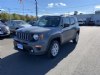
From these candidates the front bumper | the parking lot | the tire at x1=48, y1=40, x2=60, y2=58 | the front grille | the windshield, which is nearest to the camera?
the parking lot

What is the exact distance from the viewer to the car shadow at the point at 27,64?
588 centimetres

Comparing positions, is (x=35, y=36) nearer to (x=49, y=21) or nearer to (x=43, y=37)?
(x=43, y=37)

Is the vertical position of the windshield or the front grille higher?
the windshield

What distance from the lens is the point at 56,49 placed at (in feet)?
25.7

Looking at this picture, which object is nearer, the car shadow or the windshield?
the car shadow

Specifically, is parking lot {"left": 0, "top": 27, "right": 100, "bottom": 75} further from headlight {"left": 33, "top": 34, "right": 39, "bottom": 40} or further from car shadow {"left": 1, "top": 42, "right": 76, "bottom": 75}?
headlight {"left": 33, "top": 34, "right": 39, "bottom": 40}

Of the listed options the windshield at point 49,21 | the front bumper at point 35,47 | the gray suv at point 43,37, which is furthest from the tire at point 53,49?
the windshield at point 49,21

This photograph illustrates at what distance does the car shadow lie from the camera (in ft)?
19.3

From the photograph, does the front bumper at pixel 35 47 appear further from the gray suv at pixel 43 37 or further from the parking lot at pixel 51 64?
the parking lot at pixel 51 64

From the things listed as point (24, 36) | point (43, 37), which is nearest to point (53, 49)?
point (43, 37)

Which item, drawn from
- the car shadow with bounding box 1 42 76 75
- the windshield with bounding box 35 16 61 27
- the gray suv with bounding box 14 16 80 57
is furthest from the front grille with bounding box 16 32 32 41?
the windshield with bounding box 35 16 61 27

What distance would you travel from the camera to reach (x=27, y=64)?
667cm

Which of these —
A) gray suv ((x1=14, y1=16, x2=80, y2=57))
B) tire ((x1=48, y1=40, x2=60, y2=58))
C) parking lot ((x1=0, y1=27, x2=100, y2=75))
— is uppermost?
gray suv ((x1=14, y1=16, x2=80, y2=57))

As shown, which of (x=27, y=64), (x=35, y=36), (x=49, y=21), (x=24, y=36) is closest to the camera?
(x=27, y=64)
